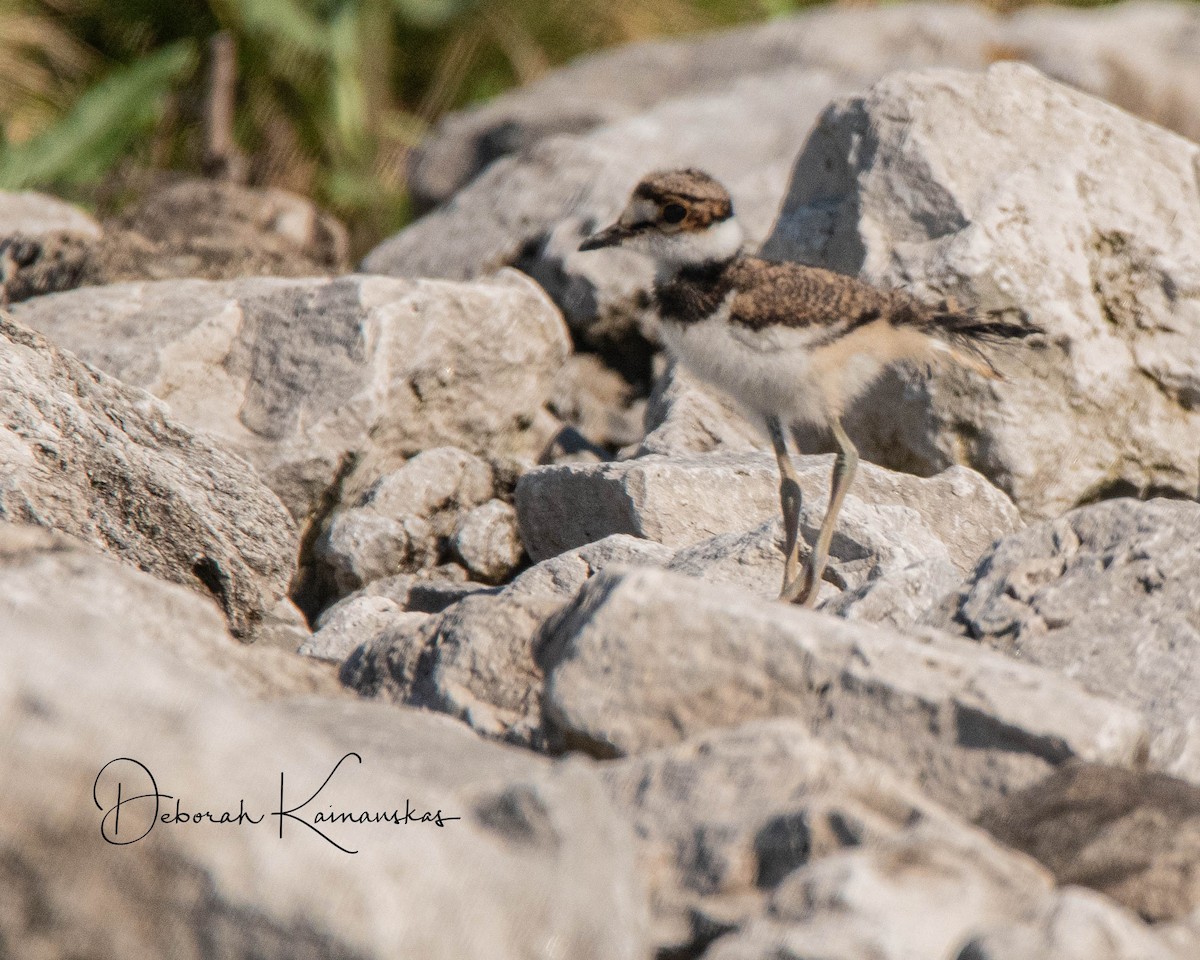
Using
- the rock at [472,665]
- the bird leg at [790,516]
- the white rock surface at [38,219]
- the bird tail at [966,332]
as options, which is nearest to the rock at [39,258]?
the white rock surface at [38,219]

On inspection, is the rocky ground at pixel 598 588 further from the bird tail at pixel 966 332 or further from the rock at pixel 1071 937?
the bird tail at pixel 966 332

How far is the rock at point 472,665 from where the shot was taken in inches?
121

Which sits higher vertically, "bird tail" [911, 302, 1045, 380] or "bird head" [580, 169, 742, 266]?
"bird head" [580, 169, 742, 266]

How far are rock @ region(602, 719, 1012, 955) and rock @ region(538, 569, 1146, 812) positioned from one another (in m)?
0.16

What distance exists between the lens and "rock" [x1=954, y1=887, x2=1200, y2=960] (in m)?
1.99

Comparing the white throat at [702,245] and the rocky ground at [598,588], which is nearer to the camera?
the rocky ground at [598,588]

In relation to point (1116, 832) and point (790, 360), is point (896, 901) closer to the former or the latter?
point (1116, 832)

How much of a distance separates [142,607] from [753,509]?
6.89 feet

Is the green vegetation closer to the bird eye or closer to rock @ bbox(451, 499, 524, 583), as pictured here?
rock @ bbox(451, 499, 524, 583)

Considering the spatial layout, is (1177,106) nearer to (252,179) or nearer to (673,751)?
(252,179)

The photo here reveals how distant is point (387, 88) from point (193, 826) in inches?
458

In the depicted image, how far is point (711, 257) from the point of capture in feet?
12.7

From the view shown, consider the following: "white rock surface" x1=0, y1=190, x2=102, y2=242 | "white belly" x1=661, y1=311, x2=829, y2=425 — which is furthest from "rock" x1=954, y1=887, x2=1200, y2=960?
"white rock surface" x1=0, y1=190, x2=102, y2=242

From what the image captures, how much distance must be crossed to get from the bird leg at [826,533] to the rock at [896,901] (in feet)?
4.87
